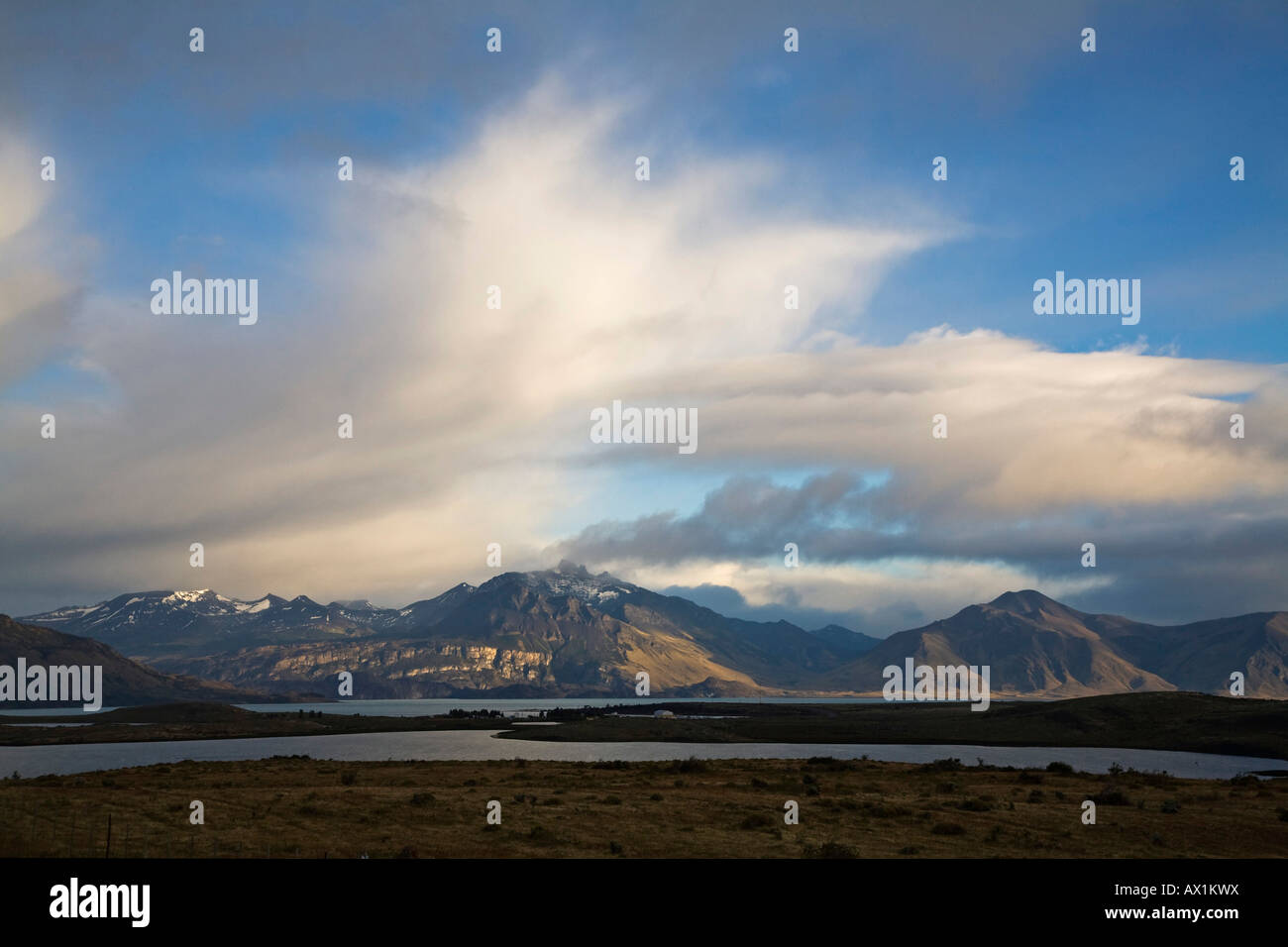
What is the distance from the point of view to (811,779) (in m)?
72.5

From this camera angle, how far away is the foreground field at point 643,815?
4094cm

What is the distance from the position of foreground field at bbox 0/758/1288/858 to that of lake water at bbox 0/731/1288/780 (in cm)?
6016

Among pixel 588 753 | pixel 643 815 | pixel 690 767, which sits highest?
pixel 643 815

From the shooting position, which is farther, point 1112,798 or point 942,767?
point 942,767

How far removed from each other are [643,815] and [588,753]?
366 feet

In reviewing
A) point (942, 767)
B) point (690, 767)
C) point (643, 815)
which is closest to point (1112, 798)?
point (942, 767)

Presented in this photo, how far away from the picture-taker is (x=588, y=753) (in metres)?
158

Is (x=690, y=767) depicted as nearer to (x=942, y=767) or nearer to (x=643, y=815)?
(x=942, y=767)

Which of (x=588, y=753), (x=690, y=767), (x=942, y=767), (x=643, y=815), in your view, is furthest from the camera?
(x=588, y=753)
